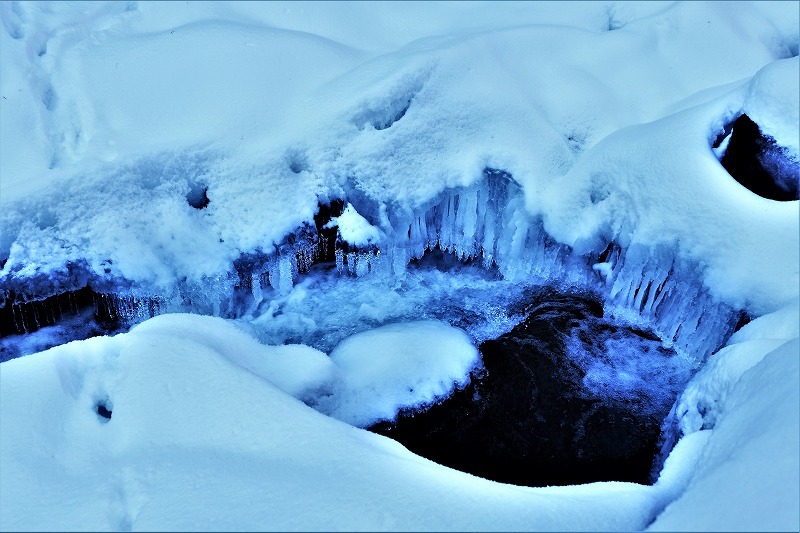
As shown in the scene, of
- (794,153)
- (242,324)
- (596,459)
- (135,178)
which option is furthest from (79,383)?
(794,153)

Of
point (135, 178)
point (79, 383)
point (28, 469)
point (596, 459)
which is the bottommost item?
point (596, 459)

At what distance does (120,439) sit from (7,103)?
12.5 feet

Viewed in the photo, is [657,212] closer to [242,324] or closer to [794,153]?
[794,153]

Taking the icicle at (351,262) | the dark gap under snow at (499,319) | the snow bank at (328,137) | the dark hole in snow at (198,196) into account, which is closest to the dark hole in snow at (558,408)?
the dark gap under snow at (499,319)

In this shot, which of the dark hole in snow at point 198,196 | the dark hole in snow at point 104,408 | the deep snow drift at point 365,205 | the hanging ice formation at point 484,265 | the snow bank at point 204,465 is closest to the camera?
the snow bank at point 204,465

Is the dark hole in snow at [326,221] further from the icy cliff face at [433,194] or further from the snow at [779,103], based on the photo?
the snow at [779,103]

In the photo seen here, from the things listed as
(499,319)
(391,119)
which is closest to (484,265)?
(499,319)

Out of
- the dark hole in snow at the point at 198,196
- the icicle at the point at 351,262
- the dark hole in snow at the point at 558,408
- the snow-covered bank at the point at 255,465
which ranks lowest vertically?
the dark hole in snow at the point at 558,408

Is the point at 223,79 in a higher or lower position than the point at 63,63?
lower

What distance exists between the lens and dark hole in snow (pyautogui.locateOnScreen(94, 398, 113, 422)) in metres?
3.14

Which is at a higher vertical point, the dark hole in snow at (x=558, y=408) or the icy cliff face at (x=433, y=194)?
the icy cliff face at (x=433, y=194)

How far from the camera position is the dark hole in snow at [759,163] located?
180 inches

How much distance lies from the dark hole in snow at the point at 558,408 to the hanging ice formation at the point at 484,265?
0.32 meters

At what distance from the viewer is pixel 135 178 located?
490 centimetres
